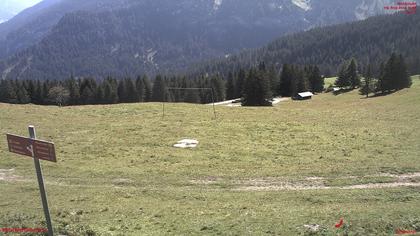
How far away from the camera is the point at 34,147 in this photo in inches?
544

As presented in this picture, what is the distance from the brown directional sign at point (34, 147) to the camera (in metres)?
13.5

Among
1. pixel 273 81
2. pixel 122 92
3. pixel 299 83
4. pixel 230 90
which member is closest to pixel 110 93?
pixel 122 92

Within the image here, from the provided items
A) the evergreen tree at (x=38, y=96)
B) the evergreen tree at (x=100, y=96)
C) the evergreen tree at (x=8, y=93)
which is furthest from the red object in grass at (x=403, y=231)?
the evergreen tree at (x=38, y=96)

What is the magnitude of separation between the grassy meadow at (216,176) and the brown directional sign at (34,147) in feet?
16.0

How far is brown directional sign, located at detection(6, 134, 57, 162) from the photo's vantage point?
13508 millimetres

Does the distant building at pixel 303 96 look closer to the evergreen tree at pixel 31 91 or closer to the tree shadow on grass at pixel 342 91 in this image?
the tree shadow on grass at pixel 342 91

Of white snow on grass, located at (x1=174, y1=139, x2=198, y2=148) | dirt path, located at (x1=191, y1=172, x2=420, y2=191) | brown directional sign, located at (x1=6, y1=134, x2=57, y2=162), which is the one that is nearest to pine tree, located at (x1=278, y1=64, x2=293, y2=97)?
white snow on grass, located at (x1=174, y1=139, x2=198, y2=148)

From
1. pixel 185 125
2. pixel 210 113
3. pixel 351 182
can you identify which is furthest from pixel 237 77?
pixel 351 182

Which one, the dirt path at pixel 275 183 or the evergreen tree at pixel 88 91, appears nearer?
the dirt path at pixel 275 183

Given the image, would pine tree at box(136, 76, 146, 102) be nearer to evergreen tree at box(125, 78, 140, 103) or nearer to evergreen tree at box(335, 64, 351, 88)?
evergreen tree at box(125, 78, 140, 103)

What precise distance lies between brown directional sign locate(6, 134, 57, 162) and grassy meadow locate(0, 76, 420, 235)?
488 centimetres

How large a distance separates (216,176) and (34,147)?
17.1 m

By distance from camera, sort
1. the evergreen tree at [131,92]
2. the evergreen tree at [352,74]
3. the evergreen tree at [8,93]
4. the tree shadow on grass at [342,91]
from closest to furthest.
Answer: the tree shadow on grass at [342,91], the evergreen tree at [352,74], the evergreen tree at [8,93], the evergreen tree at [131,92]

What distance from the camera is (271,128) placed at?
50.1m
